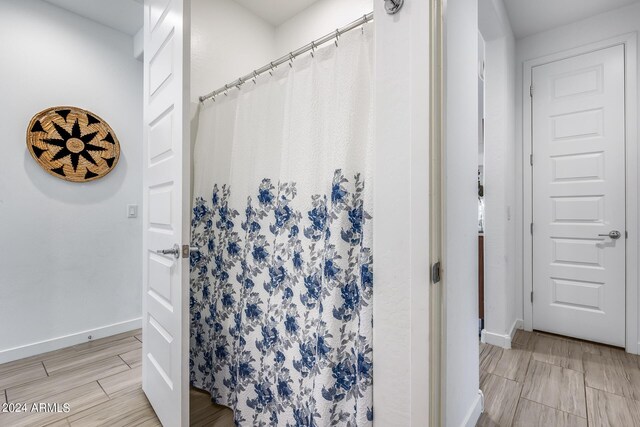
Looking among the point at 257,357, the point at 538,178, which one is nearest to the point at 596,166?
the point at 538,178

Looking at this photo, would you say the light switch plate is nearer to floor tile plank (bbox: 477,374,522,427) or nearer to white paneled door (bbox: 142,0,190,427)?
white paneled door (bbox: 142,0,190,427)

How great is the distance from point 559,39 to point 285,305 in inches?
127

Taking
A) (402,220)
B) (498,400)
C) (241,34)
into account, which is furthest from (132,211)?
(498,400)

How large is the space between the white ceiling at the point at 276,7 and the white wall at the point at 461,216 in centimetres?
142

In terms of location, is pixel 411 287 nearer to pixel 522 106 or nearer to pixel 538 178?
pixel 538 178

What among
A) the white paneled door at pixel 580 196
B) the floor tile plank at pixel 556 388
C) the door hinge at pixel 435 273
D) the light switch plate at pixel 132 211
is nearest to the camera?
the door hinge at pixel 435 273

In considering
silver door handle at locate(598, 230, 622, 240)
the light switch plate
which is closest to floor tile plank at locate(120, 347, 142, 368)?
the light switch plate

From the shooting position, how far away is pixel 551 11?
7.73 ft

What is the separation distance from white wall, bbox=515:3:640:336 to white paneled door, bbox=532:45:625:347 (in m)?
0.11

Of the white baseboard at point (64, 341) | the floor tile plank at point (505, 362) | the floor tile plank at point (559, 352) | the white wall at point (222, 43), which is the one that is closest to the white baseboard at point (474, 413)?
the floor tile plank at point (505, 362)

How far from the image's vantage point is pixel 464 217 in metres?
1.33

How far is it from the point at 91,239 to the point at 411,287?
8.94 ft

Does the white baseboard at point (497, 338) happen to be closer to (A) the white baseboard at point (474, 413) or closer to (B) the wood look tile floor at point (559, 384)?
(B) the wood look tile floor at point (559, 384)

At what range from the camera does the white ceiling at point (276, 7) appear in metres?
2.30
